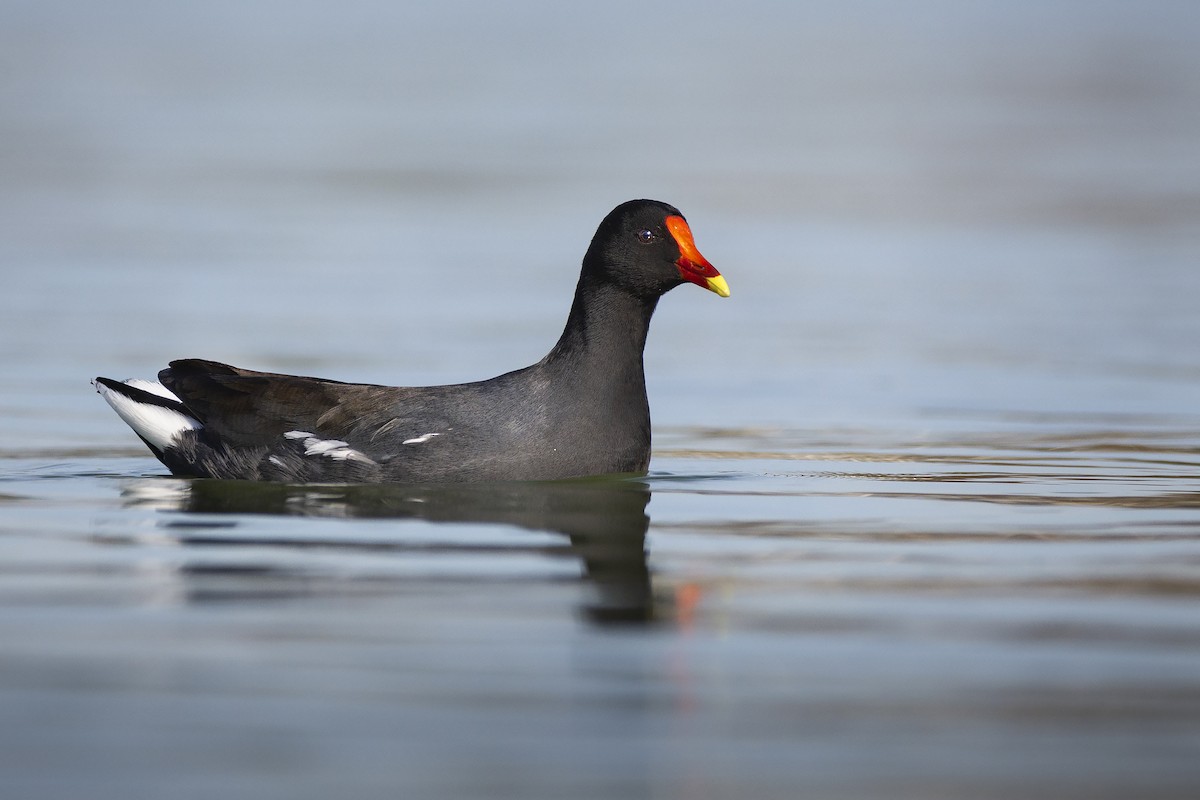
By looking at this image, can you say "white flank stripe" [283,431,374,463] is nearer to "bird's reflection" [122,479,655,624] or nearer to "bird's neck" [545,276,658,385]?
"bird's reflection" [122,479,655,624]

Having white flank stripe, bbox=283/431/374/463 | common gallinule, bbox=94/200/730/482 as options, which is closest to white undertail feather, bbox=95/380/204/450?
common gallinule, bbox=94/200/730/482

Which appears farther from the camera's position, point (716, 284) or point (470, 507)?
point (716, 284)

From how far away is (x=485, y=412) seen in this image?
7129 millimetres

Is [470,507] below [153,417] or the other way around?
below

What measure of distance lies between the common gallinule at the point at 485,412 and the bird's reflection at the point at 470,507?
9cm

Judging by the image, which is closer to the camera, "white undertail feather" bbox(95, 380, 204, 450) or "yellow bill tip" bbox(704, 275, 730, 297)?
"yellow bill tip" bbox(704, 275, 730, 297)

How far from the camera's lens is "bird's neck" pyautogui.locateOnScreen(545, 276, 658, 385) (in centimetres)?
732

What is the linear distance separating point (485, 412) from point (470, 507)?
0.62 metres

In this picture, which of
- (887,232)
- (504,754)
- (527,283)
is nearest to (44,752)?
(504,754)

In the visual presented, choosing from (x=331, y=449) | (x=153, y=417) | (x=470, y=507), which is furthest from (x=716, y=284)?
(x=153, y=417)

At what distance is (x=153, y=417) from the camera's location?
7.73m

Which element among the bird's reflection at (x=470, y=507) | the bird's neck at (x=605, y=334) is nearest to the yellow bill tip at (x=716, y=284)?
→ the bird's neck at (x=605, y=334)

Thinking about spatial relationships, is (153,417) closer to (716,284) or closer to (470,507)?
(470,507)

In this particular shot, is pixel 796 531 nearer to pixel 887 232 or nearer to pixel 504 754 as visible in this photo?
pixel 504 754
